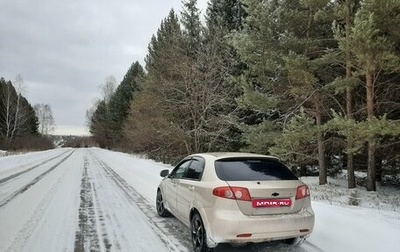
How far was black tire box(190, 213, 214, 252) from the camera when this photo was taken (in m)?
5.32

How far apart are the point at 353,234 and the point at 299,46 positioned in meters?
10.0

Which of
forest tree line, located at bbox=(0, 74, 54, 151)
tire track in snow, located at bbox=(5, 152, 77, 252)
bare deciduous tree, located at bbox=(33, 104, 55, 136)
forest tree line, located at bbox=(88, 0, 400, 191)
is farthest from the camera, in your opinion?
bare deciduous tree, located at bbox=(33, 104, 55, 136)

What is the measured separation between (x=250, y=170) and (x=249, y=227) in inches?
36.1

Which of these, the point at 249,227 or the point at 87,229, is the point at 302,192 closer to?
the point at 249,227

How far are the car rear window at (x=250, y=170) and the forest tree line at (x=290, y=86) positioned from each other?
595 centimetres

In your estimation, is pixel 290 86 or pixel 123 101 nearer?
pixel 290 86

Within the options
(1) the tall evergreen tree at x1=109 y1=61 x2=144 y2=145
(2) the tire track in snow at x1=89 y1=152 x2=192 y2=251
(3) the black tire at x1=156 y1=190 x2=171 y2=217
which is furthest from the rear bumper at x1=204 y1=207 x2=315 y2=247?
(1) the tall evergreen tree at x1=109 y1=61 x2=144 y2=145

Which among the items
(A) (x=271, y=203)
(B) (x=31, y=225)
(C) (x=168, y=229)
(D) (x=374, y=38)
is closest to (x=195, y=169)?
(C) (x=168, y=229)

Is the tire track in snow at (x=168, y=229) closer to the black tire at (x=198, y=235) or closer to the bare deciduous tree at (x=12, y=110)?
the black tire at (x=198, y=235)

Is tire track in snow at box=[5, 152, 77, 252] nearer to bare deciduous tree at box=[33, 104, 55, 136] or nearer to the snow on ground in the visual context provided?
the snow on ground

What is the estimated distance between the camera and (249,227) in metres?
4.89

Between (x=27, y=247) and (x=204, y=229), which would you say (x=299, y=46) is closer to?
(x=204, y=229)

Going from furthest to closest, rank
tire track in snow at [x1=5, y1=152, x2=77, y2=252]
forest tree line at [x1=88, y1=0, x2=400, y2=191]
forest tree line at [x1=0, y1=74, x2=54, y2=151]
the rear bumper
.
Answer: forest tree line at [x1=0, y1=74, x2=54, y2=151] → forest tree line at [x1=88, y1=0, x2=400, y2=191] → tire track in snow at [x1=5, y1=152, x2=77, y2=252] → the rear bumper

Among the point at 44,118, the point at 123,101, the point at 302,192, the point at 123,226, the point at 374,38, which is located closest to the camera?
the point at 302,192
